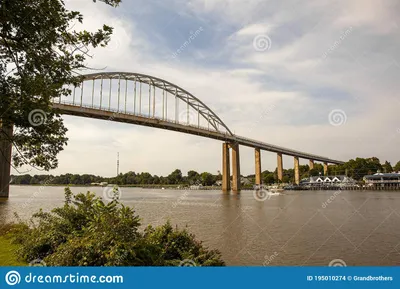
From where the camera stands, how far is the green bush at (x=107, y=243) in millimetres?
6047

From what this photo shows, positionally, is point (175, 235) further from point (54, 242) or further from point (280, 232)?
point (280, 232)

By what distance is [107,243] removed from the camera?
6223 millimetres

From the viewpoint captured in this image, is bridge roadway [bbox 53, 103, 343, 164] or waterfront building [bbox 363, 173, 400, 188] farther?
waterfront building [bbox 363, 173, 400, 188]

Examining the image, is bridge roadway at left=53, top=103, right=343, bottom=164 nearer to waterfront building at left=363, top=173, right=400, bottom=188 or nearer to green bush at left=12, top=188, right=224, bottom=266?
green bush at left=12, top=188, right=224, bottom=266

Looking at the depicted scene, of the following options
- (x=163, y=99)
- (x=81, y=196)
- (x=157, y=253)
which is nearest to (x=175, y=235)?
(x=157, y=253)

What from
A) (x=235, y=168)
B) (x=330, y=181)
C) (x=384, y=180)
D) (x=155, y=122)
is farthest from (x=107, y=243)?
(x=330, y=181)

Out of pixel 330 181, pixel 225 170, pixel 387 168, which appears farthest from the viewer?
pixel 387 168

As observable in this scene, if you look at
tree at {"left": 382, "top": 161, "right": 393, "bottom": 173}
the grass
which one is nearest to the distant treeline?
tree at {"left": 382, "top": 161, "right": 393, "bottom": 173}

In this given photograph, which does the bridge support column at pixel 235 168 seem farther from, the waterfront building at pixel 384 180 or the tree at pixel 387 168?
the tree at pixel 387 168

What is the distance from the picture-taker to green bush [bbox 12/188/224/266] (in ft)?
19.8

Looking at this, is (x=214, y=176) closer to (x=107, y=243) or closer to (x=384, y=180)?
(x=384, y=180)

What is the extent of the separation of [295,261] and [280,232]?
632cm

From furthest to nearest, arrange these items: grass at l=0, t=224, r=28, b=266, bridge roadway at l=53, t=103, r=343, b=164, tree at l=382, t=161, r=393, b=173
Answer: tree at l=382, t=161, r=393, b=173 → bridge roadway at l=53, t=103, r=343, b=164 → grass at l=0, t=224, r=28, b=266

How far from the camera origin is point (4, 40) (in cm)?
723
